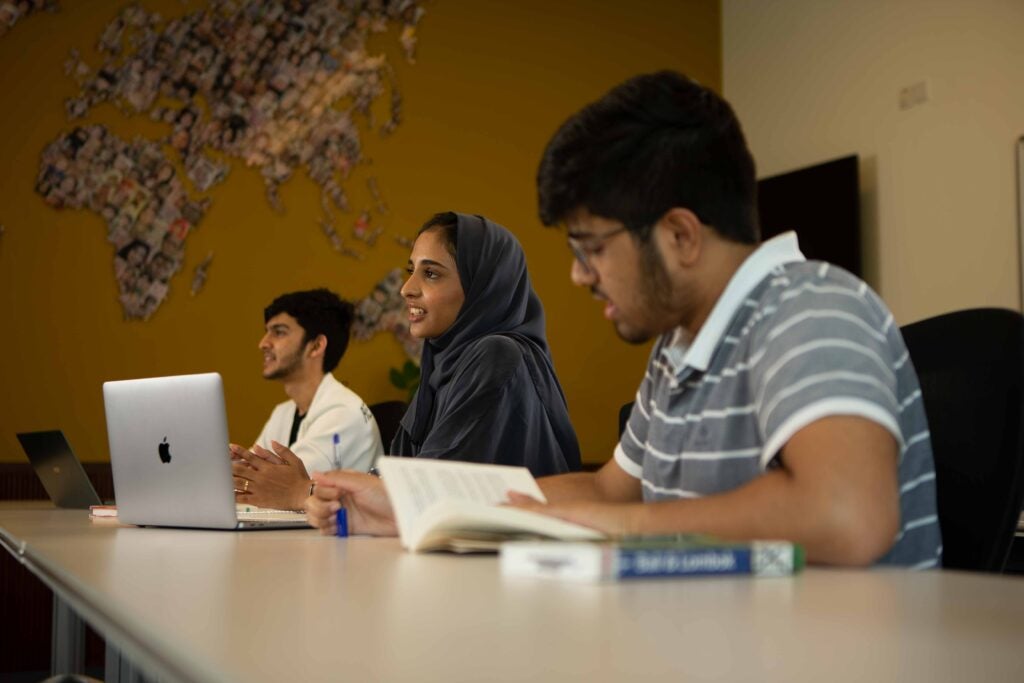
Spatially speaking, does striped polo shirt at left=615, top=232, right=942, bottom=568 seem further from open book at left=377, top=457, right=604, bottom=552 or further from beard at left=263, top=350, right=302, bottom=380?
beard at left=263, top=350, right=302, bottom=380

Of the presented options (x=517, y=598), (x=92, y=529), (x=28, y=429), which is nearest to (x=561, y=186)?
(x=517, y=598)

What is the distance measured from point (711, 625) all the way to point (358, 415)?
8.39ft

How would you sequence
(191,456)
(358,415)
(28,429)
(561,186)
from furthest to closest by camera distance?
(28,429) → (358,415) → (191,456) → (561,186)

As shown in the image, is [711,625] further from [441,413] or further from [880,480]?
[441,413]

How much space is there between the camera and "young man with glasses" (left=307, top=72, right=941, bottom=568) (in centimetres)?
110

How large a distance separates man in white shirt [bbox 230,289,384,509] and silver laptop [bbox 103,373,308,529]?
0.08m

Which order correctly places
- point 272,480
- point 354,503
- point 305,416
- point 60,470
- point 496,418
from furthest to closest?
point 305,416, point 60,470, point 496,418, point 272,480, point 354,503

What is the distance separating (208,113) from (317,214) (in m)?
0.56

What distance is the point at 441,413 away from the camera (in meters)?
2.34

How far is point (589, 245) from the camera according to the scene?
1.28 m

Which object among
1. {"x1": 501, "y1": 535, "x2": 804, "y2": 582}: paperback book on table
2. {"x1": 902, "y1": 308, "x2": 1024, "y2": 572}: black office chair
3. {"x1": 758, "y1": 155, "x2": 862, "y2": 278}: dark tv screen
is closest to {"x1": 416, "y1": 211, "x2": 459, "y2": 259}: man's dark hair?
{"x1": 902, "y1": 308, "x2": 1024, "y2": 572}: black office chair

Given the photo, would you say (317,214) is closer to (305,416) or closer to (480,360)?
(305,416)

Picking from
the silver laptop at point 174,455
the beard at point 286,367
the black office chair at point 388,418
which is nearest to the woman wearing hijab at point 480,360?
the silver laptop at point 174,455

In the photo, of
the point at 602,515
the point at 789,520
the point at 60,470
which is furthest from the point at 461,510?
the point at 60,470
